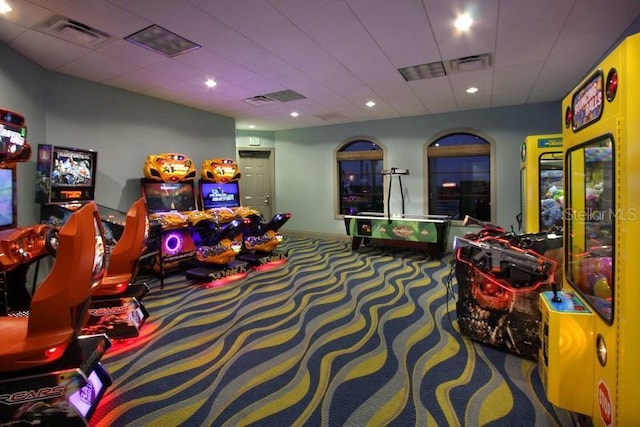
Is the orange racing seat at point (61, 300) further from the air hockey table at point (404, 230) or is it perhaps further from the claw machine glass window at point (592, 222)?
the air hockey table at point (404, 230)

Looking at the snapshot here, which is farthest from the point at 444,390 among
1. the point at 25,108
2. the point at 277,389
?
the point at 25,108

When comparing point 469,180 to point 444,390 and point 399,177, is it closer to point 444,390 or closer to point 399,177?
point 399,177

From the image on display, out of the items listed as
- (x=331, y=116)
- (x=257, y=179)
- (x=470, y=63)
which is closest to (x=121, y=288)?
(x=470, y=63)

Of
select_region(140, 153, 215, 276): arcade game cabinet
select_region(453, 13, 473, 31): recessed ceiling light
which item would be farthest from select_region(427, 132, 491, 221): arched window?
select_region(140, 153, 215, 276): arcade game cabinet

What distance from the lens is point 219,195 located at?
5.76 metres

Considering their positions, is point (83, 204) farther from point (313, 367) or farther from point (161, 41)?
point (313, 367)

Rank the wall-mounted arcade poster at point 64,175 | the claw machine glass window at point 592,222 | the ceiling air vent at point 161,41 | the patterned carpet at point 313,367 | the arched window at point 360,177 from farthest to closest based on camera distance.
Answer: the arched window at point 360,177
the wall-mounted arcade poster at point 64,175
the ceiling air vent at point 161,41
the patterned carpet at point 313,367
the claw machine glass window at point 592,222

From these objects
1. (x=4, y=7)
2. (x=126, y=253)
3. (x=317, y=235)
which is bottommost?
(x=317, y=235)

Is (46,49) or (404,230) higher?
(46,49)

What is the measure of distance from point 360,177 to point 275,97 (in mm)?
3128

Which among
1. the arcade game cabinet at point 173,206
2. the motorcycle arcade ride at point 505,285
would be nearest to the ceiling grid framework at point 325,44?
the arcade game cabinet at point 173,206

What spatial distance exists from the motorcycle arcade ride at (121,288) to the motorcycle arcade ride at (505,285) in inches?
102

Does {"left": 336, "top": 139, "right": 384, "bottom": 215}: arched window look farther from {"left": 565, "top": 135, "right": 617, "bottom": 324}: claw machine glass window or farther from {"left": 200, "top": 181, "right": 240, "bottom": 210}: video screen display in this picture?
{"left": 565, "top": 135, "right": 617, "bottom": 324}: claw machine glass window

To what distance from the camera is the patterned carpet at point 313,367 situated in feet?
6.29
